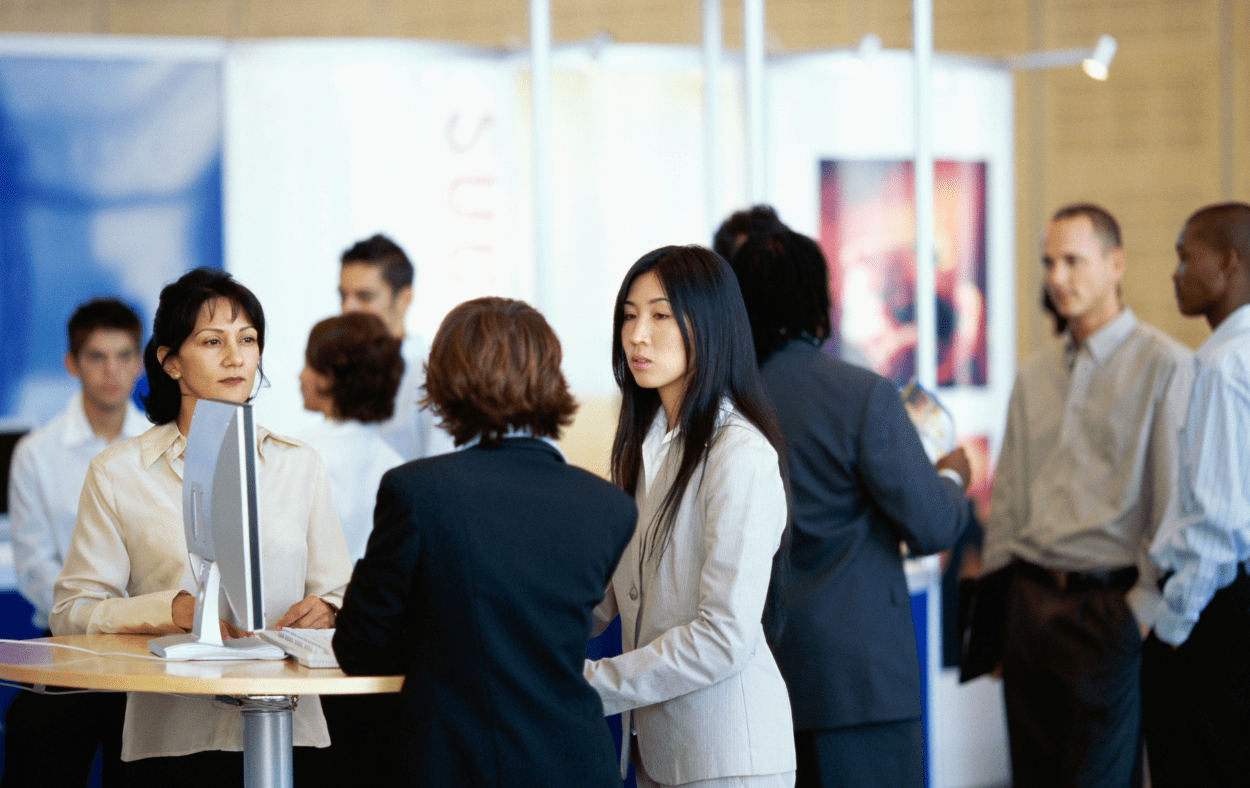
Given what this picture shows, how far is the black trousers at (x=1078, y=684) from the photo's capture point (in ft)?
10.2

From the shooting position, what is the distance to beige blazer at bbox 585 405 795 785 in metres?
1.89

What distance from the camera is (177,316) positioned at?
2244 mm

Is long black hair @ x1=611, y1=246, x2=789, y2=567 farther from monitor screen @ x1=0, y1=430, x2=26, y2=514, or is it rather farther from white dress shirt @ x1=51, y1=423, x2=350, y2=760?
monitor screen @ x1=0, y1=430, x2=26, y2=514

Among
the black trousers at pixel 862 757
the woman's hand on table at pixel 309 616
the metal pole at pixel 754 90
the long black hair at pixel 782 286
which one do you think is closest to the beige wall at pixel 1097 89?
the metal pole at pixel 754 90

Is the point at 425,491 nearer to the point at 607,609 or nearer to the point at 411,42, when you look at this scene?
the point at 607,609

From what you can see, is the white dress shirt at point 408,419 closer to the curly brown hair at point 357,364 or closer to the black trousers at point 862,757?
the curly brown hair at point 357,364

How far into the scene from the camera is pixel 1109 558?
10.3ft

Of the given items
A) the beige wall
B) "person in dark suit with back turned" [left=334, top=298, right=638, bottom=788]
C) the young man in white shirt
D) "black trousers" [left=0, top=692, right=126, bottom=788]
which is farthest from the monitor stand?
the beige wall

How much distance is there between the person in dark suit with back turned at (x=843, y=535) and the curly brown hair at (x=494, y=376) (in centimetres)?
86

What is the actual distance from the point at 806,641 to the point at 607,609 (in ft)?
1.62

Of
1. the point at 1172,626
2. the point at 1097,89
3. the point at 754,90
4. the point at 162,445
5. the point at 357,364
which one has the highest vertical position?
the point at 1097,89

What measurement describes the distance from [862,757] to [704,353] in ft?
3.12

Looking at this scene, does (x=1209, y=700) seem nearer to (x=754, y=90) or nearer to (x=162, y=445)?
(x=754, y=90)

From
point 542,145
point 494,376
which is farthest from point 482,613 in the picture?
point 542,145
